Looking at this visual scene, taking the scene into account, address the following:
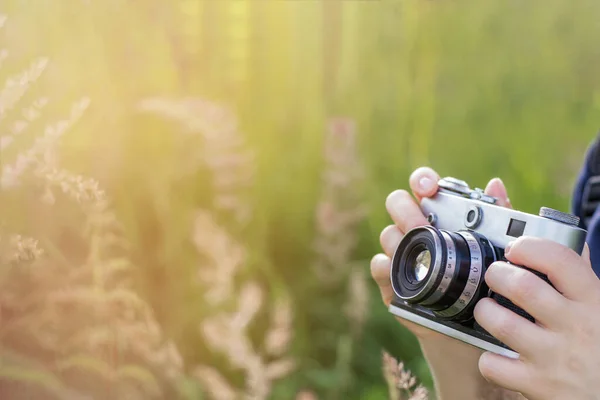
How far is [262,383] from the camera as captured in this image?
637mm

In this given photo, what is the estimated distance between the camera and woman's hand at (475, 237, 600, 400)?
44 cm

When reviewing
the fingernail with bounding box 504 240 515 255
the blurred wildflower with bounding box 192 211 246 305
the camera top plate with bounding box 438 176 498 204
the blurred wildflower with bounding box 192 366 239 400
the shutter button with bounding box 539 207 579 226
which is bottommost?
the blurred wildflower with bounding box 192 366 239 400

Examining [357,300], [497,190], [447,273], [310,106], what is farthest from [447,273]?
[310,106]

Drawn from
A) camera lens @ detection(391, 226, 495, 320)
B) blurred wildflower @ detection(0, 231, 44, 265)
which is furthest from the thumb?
blurred wildflower @ detection(0, 231, 44, 265)

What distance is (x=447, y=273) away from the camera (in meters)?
0.51

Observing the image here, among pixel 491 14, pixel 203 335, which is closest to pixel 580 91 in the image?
pixel 491 14

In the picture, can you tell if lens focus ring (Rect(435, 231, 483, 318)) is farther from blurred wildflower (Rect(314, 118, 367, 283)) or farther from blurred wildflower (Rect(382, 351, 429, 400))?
blurred wildflower (Rect(314, 118, 367, 283))

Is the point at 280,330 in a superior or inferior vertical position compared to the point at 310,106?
inferior

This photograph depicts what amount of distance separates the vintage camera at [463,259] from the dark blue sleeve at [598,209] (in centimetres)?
17

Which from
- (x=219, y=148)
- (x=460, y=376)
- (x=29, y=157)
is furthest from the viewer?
(x=219, y=148)

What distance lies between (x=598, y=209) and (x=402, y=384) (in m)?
0.32

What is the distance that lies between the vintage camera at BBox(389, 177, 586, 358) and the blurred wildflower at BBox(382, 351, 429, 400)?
48 mm

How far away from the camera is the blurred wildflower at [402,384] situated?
538 mm

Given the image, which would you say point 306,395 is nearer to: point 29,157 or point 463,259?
point 463,259
